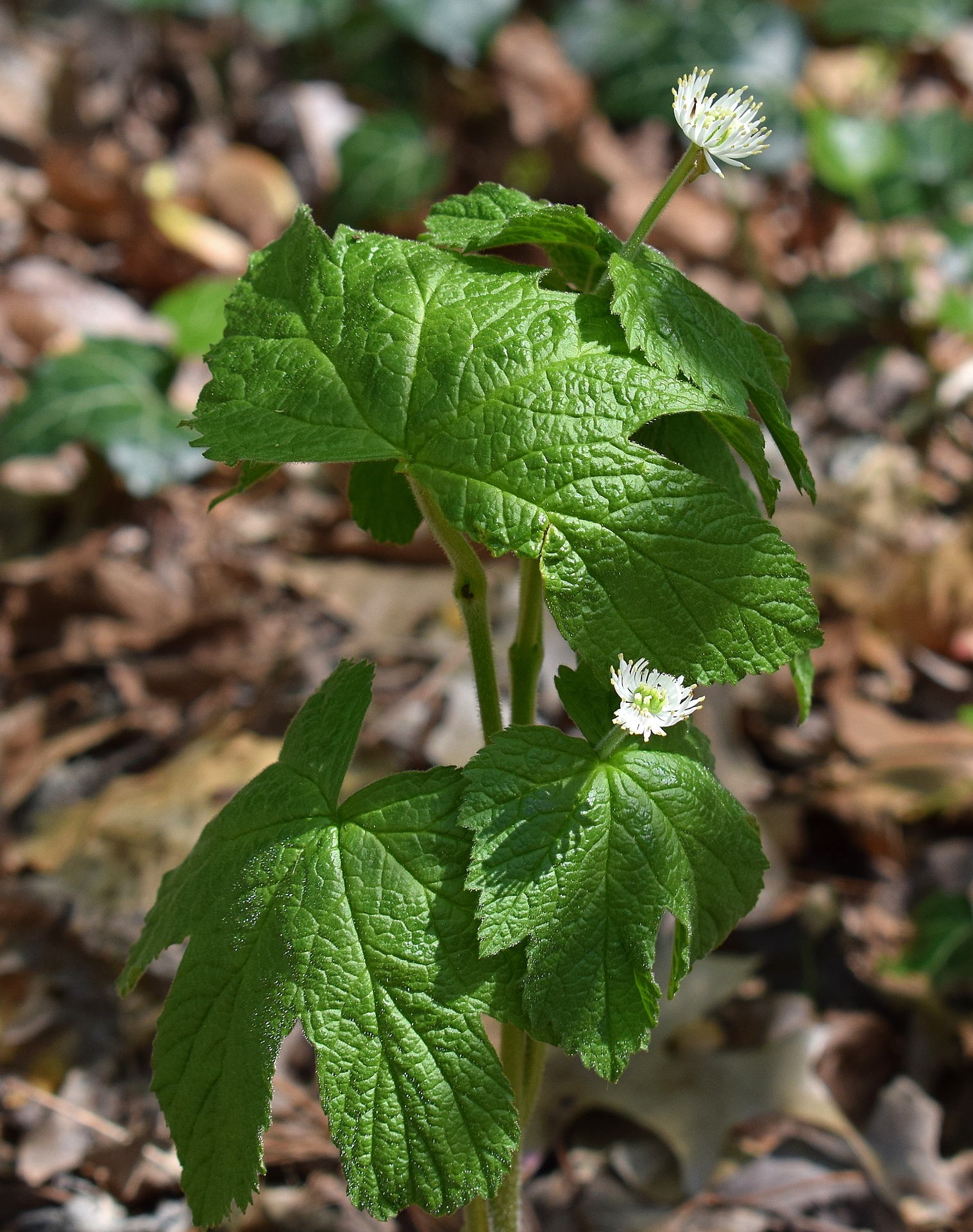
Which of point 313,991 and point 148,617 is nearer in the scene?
point 313,991

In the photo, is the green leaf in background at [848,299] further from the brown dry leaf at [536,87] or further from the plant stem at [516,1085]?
the plant stem at [516,1085]

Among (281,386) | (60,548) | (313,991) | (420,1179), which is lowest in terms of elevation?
(420,1179)

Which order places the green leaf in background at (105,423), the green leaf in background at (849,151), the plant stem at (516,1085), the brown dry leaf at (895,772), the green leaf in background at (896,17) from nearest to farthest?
1. the plant stem at (516,1085)
2. the brown dry leaf at (895,772)
3. the green leaf in background at (105,423)
4. the green leaf in background at (849,151)
5. the green leaf in background at (896,17)

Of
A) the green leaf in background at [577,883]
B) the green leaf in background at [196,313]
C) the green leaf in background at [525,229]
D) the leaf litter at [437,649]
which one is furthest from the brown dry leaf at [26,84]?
the green leaf in background at [577,883]

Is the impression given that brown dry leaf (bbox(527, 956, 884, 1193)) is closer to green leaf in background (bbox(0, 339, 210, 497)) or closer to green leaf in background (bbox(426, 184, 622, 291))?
green leaf in background (bbox(426, 184, 622, 291))

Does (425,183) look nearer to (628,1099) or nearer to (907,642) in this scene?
(907,642)

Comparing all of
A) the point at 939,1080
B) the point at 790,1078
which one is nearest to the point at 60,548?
the point at 790,1078

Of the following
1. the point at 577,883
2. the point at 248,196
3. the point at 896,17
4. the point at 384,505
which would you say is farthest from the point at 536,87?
the point at 577,883
